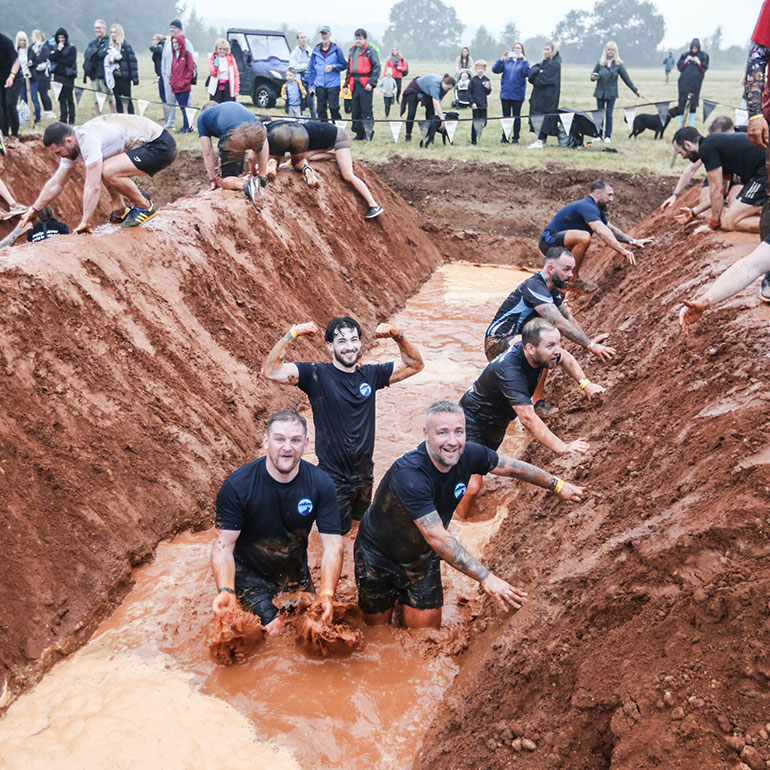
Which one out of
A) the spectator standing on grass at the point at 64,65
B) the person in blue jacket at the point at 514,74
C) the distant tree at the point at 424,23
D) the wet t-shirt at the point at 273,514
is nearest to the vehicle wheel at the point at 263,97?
the spectator standing on grass at the point at 64,65

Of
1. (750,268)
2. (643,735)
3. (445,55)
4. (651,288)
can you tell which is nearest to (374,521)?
(643,735)

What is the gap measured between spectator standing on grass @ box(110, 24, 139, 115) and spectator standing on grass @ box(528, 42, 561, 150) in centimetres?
974

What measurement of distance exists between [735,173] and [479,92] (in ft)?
39.9

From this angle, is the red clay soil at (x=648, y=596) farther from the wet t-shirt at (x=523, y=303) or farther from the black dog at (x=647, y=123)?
the black dog at (x=647, y=123)

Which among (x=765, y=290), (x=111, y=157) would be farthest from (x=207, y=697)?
(x=111, y=157)

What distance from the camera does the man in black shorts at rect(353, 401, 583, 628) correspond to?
172 inches

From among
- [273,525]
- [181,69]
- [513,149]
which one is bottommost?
[273,525]

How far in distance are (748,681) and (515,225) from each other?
47.8 ft

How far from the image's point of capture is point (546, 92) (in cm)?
1897

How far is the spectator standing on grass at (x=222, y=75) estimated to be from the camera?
57.1ft

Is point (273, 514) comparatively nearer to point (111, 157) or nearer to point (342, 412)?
point (342, 412)

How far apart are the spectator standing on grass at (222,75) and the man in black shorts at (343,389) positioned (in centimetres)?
1383

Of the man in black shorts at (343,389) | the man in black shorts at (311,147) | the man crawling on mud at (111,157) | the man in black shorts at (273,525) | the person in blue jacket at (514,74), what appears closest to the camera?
the man in black shorts at (273,525)

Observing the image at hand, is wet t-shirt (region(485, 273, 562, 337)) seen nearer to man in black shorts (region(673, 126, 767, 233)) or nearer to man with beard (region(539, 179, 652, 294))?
man with beard (region(539, 179, 652, 294))
